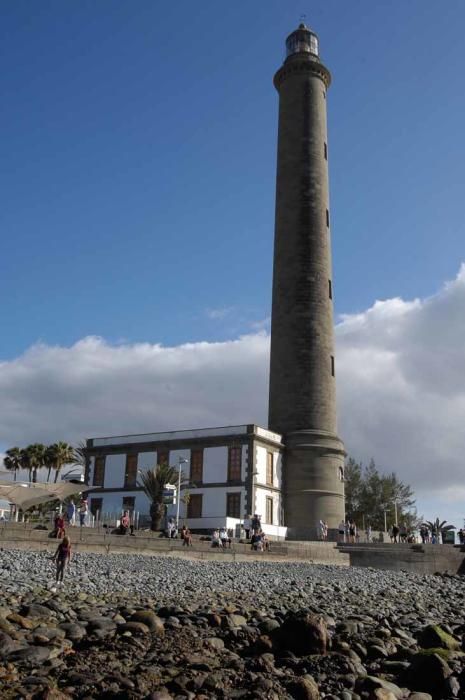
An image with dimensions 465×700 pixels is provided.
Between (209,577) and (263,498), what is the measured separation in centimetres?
1692

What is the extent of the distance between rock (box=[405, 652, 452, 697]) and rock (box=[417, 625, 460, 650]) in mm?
1821

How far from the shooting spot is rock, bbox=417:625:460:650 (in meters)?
10.2

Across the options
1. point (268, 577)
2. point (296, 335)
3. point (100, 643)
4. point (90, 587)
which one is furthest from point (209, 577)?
point (296, 335)

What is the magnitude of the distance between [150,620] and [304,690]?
11.1 feet

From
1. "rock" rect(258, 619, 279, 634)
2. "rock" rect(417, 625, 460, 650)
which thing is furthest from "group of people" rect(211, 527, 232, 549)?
"rock" rect(417, 625, 460, 650)

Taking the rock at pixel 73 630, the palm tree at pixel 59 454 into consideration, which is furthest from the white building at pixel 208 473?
the rock at pixel 73 630

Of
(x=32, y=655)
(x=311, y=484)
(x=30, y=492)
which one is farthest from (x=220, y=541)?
(x=32, y=655)

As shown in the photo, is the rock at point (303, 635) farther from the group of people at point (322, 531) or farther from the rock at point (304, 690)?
the group of people at point (322, 531)

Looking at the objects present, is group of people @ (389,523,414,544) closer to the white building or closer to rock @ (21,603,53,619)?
the white building

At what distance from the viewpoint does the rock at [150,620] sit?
10147mm

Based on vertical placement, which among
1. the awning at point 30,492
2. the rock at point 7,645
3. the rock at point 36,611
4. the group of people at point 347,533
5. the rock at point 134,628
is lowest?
the rock at point 7,645

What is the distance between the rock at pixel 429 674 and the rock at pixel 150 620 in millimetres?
3472

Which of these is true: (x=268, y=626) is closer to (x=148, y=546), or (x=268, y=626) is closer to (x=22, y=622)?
(x=22, y=622)

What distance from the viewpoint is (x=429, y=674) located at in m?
8.32
